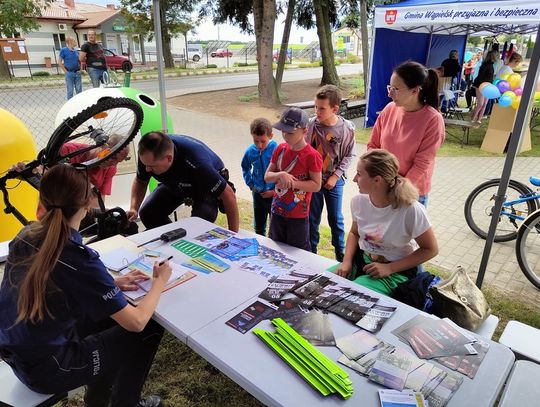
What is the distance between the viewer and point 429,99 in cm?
275

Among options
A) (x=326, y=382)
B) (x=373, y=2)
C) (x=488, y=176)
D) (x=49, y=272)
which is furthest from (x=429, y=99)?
(x=373, y=2)

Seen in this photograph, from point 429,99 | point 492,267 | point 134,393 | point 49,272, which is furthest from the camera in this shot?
point 492,267

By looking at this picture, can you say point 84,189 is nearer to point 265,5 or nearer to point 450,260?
point 450,260

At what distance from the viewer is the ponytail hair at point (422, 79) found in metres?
2.61

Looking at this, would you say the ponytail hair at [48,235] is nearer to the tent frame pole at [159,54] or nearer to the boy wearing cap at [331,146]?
the boy wearing cap at [331,146]

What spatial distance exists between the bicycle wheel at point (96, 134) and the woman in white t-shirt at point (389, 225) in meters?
1.56

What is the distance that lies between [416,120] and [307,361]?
78.1 inches

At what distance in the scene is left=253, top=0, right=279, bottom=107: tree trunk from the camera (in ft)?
36.6

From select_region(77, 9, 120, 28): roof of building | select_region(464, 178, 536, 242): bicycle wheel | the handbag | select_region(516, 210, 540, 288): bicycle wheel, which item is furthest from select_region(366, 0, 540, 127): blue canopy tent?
select_region(77, 9, 120, 28): roof of building

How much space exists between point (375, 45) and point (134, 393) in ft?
29.1

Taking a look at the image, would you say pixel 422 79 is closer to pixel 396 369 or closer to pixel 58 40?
pixel 396 369

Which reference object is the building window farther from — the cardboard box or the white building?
the cardboard box

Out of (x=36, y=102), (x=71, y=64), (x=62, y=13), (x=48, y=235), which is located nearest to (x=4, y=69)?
(x=36, y=102)

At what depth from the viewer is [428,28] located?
11281mm
